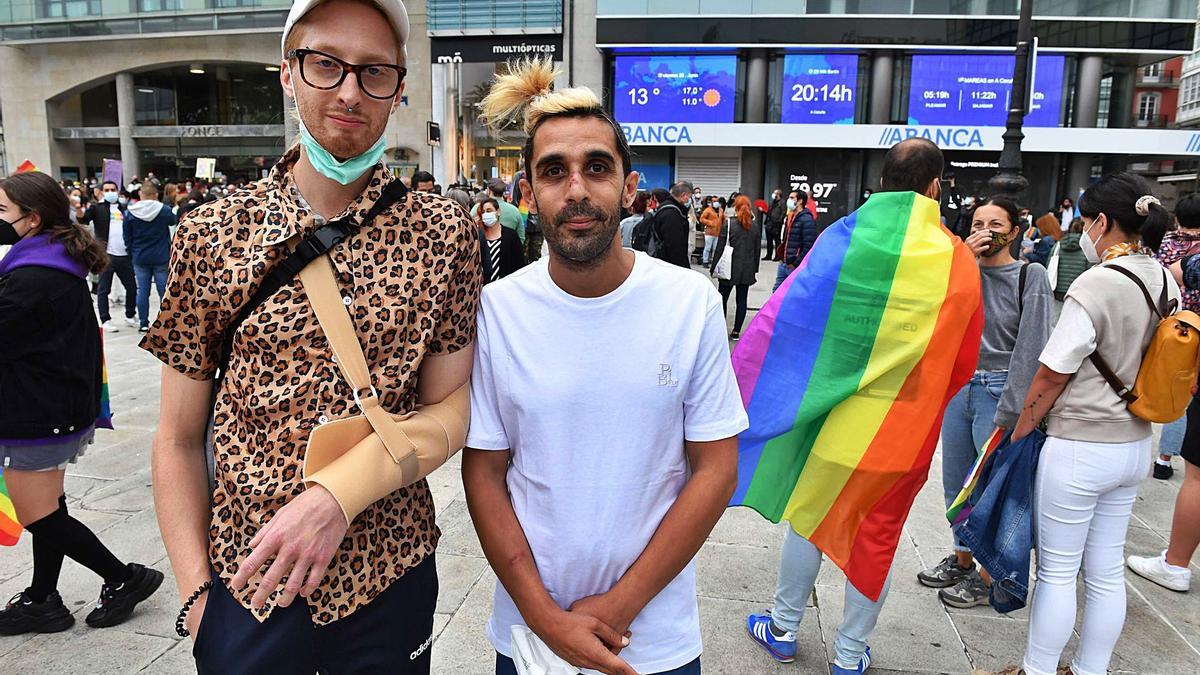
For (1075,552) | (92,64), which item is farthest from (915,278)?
(92,64)

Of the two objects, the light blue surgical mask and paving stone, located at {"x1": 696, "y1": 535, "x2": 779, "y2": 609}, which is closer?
the light blue surgical mask

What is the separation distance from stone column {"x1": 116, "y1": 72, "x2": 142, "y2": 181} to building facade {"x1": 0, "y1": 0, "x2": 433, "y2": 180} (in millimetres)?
43

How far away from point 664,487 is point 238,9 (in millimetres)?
33777

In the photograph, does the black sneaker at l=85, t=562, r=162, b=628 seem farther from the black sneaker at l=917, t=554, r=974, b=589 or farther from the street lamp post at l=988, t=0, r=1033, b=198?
the street lamp post at l=988, t=0, r=1033, b=198

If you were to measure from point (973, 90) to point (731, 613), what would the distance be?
89.5ft

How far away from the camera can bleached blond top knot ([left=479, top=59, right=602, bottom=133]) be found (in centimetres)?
178

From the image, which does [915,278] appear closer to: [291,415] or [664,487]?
[664,487]

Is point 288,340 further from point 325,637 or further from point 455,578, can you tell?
point 455,578

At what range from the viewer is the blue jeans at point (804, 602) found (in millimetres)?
2965

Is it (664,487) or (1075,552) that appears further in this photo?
(1075,552)

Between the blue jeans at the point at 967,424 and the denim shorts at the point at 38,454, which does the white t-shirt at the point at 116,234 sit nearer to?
the denim shorts at the point at 38,454

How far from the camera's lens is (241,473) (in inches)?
60.8

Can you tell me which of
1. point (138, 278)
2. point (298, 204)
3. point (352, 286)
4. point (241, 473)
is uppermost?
point (298, 204)

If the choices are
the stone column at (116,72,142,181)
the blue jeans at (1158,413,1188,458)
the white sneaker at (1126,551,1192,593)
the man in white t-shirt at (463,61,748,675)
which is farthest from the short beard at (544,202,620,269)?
the stone column at (116,72,142,181)
